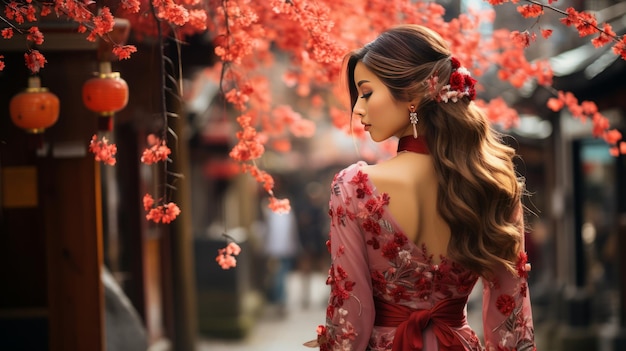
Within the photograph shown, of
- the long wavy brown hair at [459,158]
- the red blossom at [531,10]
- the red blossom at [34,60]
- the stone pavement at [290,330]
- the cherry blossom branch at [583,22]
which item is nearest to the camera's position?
the long wavy brown hair at [459,158]

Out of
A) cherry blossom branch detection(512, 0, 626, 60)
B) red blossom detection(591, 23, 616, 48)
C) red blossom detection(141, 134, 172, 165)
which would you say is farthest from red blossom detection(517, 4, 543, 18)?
red blossom detection(141, 134, 172, 165)

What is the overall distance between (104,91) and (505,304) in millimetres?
2565

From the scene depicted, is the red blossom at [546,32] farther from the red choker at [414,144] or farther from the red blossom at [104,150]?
the red blossom at [104,150]

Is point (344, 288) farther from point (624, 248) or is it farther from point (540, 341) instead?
point (540, 341)

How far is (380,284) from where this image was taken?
12.1ft

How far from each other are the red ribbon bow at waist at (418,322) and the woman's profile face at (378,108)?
729 mm

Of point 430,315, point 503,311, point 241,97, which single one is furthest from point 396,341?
point 241,97

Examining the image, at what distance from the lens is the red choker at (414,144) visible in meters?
3.73

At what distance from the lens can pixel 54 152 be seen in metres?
5.57

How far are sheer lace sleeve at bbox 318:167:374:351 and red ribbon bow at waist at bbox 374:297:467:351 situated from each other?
0.08 metres

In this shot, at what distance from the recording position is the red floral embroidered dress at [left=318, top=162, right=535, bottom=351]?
143 inches

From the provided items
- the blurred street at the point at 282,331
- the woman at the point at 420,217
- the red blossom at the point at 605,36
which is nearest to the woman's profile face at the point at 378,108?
the woman at the point at 420,217

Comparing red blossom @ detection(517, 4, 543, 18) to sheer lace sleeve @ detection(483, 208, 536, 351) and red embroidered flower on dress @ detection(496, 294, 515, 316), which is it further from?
red embroidered flower on dress @ detection(496, 294, 515, 316)

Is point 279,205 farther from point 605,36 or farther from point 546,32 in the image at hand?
point 605,36
